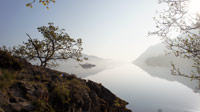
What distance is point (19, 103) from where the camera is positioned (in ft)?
17.6

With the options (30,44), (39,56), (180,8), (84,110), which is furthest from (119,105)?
(30,44)

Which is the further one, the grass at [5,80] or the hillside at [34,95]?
the grass at [5,80]

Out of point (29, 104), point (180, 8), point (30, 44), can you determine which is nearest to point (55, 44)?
point (30, 44)

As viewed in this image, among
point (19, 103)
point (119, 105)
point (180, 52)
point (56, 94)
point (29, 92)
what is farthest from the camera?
point (119, 105)

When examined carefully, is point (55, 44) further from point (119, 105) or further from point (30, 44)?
point (119, 105)

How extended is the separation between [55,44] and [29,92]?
15924mm

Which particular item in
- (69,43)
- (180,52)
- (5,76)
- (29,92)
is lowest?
(29,92)

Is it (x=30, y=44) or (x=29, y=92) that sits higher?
(x=30, y=44)

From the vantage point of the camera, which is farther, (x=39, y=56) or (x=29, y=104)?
(x=39, y=56)

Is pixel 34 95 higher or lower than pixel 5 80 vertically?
lower

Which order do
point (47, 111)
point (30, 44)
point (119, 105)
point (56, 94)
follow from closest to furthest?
1. point (47, 111)
2. point (56, 94)
3. point (119, 105)
4. point (30, 44)

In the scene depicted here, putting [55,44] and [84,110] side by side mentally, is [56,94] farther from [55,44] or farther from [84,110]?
[55,44]

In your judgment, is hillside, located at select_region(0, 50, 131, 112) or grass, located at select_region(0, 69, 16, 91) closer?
hillside, located at select_region(0, 50, 131, 112)

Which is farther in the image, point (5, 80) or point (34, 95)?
point (34, 95)
